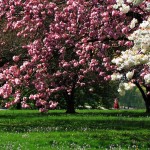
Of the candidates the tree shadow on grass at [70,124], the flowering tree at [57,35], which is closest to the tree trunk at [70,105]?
the tree shadow on grass at [70,124]

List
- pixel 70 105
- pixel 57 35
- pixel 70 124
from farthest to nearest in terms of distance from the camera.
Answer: pixel 70 105 → pixel 70 124 → pixel 57 35

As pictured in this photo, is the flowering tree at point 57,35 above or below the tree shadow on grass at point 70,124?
above

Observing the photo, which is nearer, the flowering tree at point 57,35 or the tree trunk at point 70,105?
the flowering tree at point 57,35

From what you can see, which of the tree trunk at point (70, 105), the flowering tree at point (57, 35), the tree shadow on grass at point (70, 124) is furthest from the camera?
the tree trunk at point (70, 105)

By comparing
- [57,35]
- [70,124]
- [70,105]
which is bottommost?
[70,124]

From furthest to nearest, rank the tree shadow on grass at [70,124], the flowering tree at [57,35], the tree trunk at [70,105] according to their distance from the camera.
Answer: the tree trunk at [70,105] → the tree shadow on grass at [70,124] → the flowering tree at [57,35]

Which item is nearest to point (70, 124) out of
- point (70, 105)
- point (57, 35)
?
point (57, 35)

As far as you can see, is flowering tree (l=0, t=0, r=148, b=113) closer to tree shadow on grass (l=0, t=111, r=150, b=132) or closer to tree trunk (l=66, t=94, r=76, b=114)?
tree shadow on grass (l=0, t=111, r=150, b=132)

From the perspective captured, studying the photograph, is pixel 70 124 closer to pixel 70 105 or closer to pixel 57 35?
pixel 57 35

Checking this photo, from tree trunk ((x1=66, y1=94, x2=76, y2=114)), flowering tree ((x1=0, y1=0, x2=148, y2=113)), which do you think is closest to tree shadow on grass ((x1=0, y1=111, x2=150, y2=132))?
flowering tree ((x1=0, y1=0, x2=148, y2=113))

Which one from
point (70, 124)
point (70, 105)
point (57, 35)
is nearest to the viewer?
point (57, 35)

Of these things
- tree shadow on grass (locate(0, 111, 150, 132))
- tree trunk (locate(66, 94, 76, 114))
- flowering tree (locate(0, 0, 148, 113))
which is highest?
flowering tree (locate(0, 0, 148, 113))

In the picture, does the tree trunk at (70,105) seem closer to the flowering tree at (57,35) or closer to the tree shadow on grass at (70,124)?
the tree shadow on grass at (70,124)

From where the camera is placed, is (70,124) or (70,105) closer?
(70,124)
